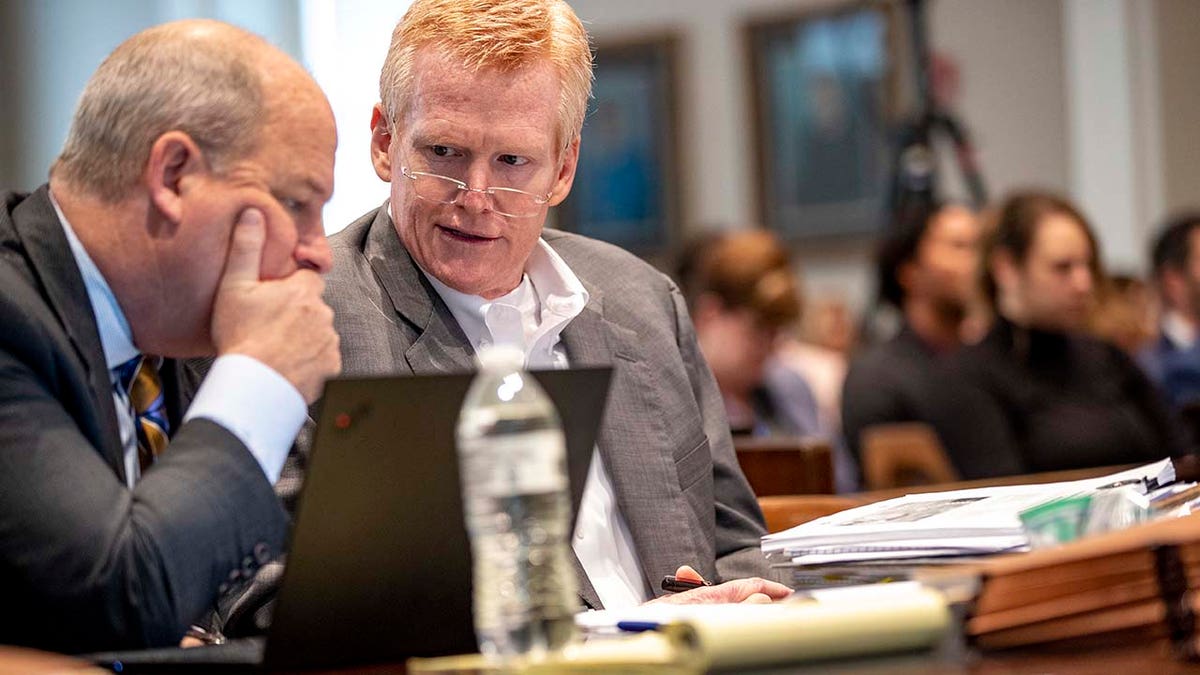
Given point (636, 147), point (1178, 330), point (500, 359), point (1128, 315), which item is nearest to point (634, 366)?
point (500, 359)

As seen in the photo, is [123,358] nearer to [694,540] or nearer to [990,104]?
[694,540]

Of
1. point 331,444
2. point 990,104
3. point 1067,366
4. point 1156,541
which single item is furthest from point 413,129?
point 990,104

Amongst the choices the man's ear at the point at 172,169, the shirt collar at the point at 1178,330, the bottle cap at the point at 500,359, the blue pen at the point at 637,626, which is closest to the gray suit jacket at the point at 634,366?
the man's ear at the point at 172,169

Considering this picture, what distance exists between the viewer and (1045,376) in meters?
4.27

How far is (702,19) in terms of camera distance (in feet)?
26.6

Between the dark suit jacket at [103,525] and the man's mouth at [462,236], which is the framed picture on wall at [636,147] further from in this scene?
the dark suit jacket at [103,525]

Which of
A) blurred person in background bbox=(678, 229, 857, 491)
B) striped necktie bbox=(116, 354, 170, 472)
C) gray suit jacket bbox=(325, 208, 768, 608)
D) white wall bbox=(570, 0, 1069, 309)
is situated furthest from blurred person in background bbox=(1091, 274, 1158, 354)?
striped necktie bbox=(116, 354, 170, 472)

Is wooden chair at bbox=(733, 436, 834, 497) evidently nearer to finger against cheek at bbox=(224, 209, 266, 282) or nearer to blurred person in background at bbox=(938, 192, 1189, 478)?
finger against cheek at bbox=(224, 209, 266, 282)

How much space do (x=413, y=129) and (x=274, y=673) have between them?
85cm

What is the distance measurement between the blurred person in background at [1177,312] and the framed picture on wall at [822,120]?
1.99m

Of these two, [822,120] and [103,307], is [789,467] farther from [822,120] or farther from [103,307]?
[822,120]

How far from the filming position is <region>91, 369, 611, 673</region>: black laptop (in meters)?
1.11

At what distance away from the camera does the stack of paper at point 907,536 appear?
126cm

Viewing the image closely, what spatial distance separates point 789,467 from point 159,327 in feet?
3.97
